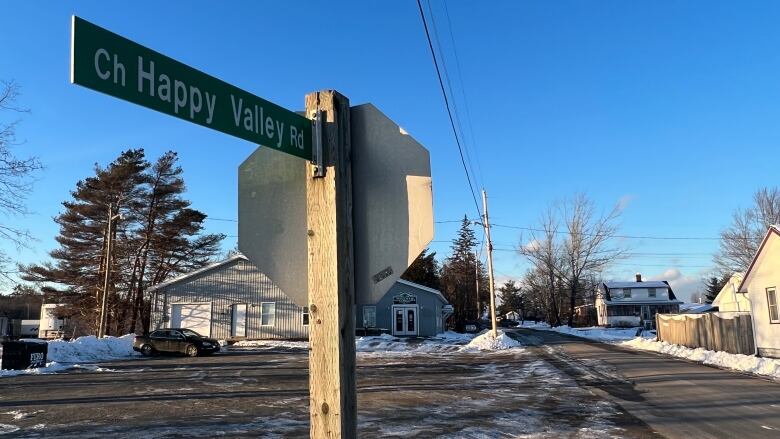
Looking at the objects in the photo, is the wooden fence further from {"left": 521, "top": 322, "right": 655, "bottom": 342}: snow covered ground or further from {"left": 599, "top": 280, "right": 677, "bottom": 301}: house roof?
{"left": 599, "top": 280, "right": 677, "bottom": 301}: house roof

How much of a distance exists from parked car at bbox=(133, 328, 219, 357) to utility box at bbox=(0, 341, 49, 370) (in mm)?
7759

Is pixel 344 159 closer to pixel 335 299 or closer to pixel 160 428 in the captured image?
pixel 335 299

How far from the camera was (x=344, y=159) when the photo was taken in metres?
3.13

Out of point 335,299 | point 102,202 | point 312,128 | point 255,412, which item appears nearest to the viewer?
point 335,299

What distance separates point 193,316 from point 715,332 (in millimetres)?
31793

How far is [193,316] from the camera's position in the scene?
39.9m

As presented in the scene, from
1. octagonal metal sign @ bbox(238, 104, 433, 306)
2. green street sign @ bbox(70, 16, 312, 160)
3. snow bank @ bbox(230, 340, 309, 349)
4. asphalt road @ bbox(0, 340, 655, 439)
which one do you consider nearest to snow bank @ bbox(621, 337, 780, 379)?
asphalt road @ bbox(0, 340, 655, 439)

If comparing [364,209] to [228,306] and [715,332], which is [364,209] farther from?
[228,306]

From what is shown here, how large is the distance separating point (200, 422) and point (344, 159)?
352 inches

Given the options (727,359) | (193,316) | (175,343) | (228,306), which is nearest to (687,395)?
(727,359)

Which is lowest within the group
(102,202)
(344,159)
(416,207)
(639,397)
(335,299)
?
(639,397)

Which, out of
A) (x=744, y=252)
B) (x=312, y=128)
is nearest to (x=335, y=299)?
(x=312, y=128)

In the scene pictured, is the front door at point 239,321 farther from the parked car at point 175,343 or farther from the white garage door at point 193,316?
the parked car at point 175,343

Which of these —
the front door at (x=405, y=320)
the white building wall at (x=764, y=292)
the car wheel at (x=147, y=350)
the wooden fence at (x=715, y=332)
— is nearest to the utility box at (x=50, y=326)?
the car wheel at (x=147, y=350)
